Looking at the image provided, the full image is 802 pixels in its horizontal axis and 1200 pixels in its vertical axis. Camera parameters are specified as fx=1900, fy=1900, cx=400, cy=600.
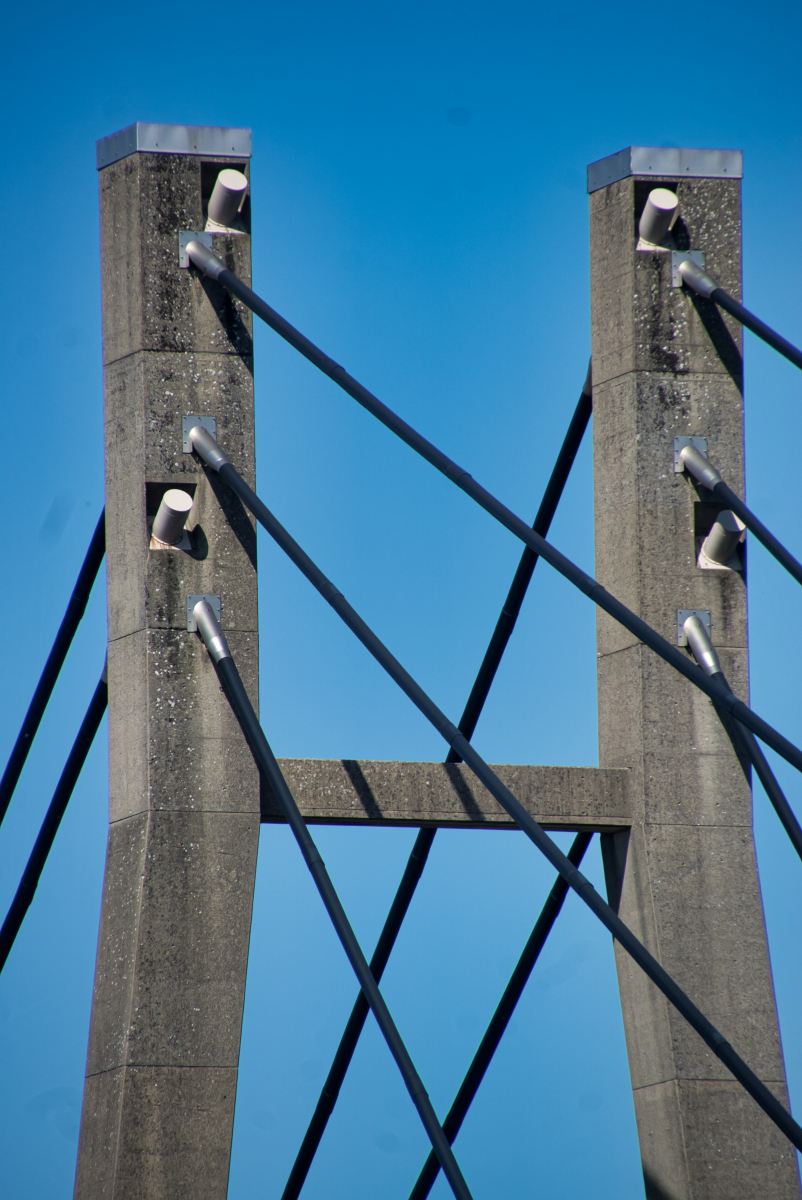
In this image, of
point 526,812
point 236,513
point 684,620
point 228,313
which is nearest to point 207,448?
point 236,513

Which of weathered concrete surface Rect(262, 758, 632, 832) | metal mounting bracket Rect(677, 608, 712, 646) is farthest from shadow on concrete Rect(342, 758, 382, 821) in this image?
metal mounting bracket Rect(677, 608, 712, 646)

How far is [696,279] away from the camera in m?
13.0

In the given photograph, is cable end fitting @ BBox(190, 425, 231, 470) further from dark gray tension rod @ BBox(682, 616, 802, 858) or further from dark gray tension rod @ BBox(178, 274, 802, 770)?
dark gray tension rod @ BBox(682, 616, 802, 858)

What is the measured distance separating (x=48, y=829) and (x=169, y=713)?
2535 millimetres

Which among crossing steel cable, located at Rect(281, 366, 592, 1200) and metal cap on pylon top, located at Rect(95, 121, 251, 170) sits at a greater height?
metal cap on pylon top, located at Rect(95, 121, 251, 170)

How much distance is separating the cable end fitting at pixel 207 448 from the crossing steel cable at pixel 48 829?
2266 millimetres

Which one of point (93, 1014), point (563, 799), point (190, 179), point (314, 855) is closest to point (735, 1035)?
point (563, 799)

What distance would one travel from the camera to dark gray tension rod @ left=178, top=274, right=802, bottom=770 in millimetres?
11086

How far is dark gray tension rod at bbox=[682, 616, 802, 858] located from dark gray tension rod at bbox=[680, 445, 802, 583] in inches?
32.1

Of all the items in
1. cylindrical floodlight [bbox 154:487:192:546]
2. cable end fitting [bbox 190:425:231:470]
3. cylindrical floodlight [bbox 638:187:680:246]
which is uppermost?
cylindrical floodlight [bbox 638:187:680:246]

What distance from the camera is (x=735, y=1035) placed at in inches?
486

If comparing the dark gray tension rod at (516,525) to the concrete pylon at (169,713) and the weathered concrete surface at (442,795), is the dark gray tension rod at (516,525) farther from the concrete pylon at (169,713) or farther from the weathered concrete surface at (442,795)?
the weathered concrete surface at (442,795)

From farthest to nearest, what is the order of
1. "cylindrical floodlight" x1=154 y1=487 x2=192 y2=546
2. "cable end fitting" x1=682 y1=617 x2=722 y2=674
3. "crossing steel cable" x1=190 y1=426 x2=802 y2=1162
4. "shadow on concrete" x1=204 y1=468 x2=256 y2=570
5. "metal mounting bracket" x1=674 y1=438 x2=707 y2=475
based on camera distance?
"metal mounting bracket" x1=674 y1=438 x2=707 y2=475, "cable end fitting" x1=682 y1=617 x2=722 y2=674, "shadow on concrete" x1=204 y1=468 x2=256 y2=570, "cylindrical floodlight" x1=154 y1=487 x2=192 y2=546, "crossing steel cable" x1=190 y1=426 x2=802 y2=1162

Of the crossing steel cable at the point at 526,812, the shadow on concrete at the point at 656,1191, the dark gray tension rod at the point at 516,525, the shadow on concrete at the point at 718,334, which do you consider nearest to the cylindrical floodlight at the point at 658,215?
the shadow on concrete at the point at 718,334
